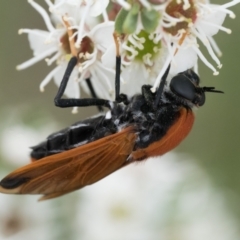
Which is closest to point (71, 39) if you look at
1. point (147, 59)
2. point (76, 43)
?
point (76, 43)

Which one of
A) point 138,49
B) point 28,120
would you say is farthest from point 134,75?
point 28,120

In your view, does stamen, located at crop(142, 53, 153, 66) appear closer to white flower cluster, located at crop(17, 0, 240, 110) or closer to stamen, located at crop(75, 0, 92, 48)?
white flower cluster, located at crop(17, 0, 240, 110)

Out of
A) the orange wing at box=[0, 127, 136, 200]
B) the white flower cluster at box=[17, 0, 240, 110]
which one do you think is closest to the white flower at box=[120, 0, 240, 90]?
Result: the white flower cluster at box=[17, 0, 240, 110]

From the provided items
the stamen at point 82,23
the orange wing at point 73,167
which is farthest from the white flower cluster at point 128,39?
the orange wing at point 73,167

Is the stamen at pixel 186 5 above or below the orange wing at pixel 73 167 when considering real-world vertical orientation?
above

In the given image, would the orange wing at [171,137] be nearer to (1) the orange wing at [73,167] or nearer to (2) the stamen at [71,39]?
(1) the orange wing at [73,167]

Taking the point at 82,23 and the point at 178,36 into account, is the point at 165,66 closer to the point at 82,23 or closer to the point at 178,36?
the point at 178,36
